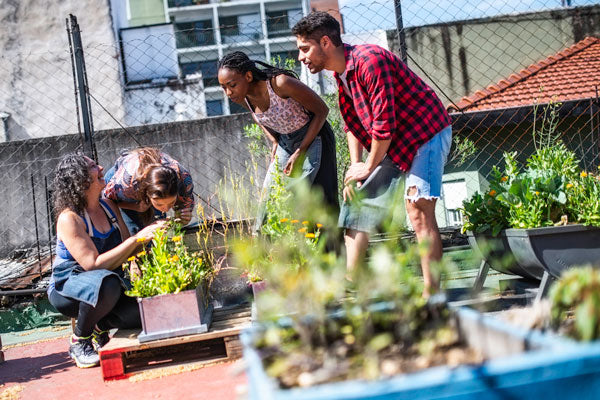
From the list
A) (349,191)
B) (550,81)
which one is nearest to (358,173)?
(349,191)

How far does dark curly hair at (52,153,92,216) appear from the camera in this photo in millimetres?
3250

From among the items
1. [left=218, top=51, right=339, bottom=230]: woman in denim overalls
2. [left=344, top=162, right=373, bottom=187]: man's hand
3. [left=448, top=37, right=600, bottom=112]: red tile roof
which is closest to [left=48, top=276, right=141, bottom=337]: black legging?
[left=218, top=51, right=339, bottom=230]: woman in denim overalls

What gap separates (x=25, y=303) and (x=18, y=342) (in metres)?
0.59

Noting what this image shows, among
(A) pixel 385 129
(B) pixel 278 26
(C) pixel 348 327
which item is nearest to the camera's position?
(C) pixel 348 327

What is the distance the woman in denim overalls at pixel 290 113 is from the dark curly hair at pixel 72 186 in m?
0.89

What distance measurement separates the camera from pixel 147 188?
10.9 feet

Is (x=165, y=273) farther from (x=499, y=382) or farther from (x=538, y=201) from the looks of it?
(x=499, y=382)

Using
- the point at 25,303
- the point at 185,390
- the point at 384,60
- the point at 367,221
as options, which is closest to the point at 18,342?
the point at 25,303

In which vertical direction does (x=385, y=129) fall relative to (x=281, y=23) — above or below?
below

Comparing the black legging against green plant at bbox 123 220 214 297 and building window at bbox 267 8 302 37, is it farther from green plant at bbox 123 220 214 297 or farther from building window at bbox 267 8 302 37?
building window at bbox 267 8 302 37

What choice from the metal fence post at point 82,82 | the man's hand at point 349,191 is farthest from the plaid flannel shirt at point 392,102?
the metal fence post at point 82,82

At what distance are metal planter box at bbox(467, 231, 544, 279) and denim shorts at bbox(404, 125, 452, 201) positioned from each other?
427 mm

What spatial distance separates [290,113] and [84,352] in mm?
1736

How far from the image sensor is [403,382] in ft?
2.91
